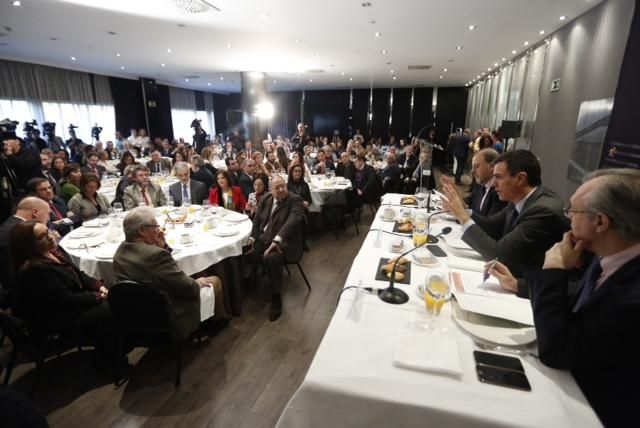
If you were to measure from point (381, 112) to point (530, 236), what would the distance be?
17.8m

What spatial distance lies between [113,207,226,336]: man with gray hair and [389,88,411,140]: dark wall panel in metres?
17.9

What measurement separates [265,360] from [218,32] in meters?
6.08

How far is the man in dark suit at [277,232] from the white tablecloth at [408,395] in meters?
2.16

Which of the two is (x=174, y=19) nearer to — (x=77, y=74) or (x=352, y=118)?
(x=77, y=74)

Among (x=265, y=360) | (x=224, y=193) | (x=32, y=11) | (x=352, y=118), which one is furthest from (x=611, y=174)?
(x=352, y=118)

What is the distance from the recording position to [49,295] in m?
2.11

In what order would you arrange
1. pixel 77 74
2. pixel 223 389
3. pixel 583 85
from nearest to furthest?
1. pixel 223 389
2. pixel 583 85
3. pixel 77 74

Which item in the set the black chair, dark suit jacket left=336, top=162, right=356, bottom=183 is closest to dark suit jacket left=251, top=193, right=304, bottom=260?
the black chair

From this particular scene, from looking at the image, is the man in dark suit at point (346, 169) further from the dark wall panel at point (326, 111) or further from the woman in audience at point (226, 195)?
the dark wall panel at point (326, 111)

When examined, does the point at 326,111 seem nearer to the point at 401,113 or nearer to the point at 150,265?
the point at 401,113

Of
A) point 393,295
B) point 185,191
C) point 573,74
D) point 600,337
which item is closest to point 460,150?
point 573,74

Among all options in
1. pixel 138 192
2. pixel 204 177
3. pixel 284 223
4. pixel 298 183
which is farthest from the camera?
pixel 204 177

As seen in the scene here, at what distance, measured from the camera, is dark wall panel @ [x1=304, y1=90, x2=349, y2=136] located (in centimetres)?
1908

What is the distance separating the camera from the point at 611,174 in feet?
3.65
